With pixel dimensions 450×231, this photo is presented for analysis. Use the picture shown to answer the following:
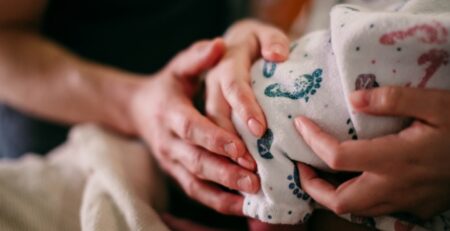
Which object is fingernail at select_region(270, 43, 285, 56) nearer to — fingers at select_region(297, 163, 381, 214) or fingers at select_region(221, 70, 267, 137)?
fingers at select_region(221, 70, 267, 137)

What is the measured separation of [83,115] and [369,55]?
59cm

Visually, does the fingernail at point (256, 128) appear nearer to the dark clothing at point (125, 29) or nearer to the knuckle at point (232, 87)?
the knuckle at point (232, 87)

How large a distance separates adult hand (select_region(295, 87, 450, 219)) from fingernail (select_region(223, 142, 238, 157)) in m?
0.08

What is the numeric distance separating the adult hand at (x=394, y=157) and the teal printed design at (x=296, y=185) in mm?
26

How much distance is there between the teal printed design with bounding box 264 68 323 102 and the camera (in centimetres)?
49

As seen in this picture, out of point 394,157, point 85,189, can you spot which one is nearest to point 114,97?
point 85,189

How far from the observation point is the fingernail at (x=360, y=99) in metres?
0.42

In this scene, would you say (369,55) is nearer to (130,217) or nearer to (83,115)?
(130,217)

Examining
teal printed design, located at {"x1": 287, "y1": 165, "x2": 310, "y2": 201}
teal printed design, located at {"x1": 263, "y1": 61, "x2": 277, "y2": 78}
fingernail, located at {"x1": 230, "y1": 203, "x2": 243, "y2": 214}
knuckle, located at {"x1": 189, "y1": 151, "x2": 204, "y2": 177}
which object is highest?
teal printed design, located at {"x1": 263, "y1": 61, "x2": 277, "y2": 78}

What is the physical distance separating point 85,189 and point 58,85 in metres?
0.31

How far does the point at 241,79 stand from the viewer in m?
0.55

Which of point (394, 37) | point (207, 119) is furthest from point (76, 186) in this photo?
point (394, 37)

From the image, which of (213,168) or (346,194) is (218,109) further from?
(346,194)

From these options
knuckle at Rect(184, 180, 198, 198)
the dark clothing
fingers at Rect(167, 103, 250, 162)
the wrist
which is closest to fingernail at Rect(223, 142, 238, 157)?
fingers at Rect(167, 103, 250, 162)
